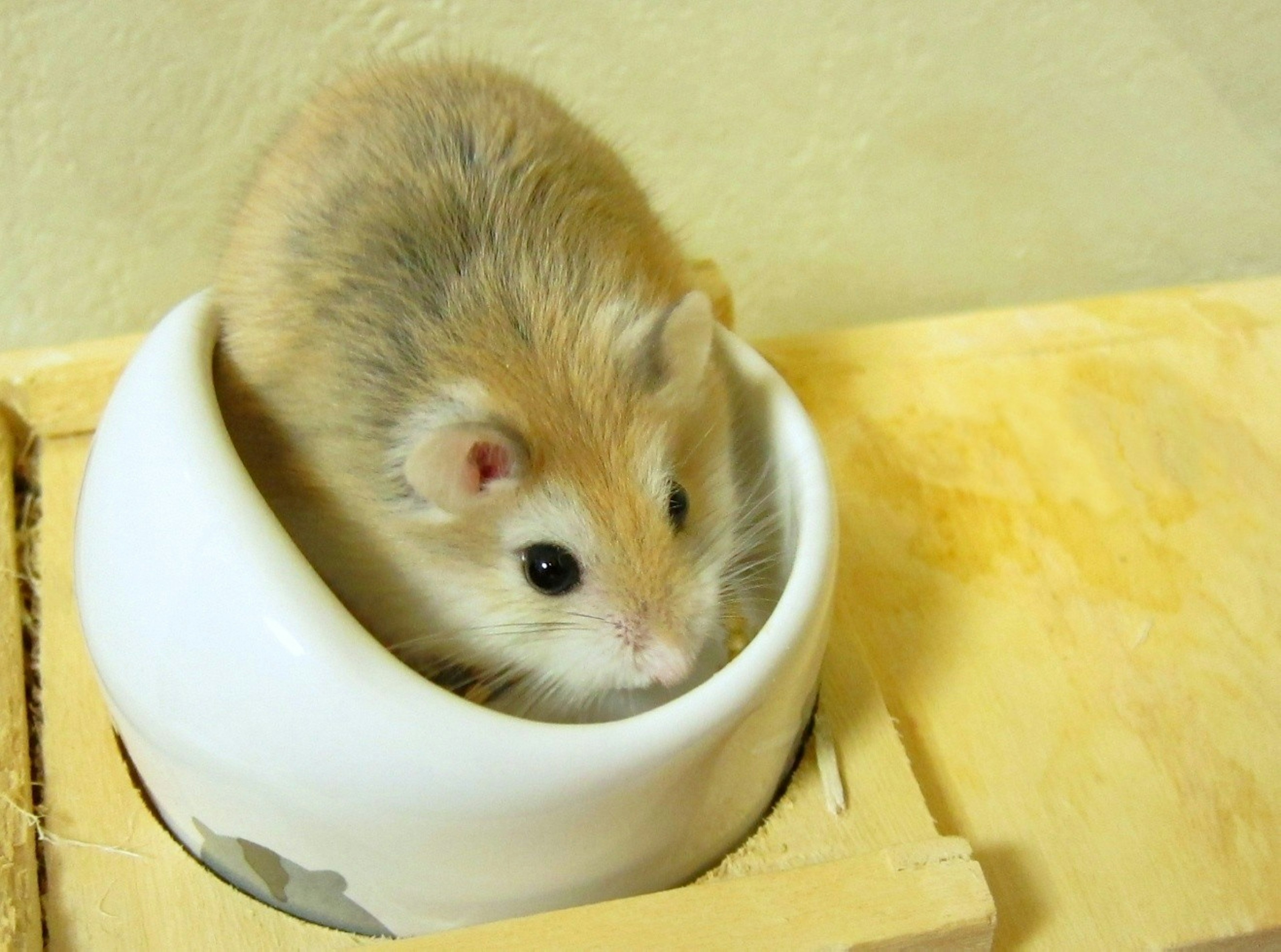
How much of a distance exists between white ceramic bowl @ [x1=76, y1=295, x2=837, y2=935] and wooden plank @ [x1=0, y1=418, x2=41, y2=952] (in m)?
0.14

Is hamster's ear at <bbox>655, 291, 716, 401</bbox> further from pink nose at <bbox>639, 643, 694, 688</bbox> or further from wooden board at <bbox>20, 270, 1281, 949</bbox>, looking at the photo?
wooden board at <bbox>20, 270, 1281, 949</bbox>

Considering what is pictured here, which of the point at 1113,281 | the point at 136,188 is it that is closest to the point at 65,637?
the point at 136,188

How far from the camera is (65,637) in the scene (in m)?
1.51

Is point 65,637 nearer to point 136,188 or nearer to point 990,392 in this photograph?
point 136,188

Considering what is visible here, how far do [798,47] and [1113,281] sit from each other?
0.91m

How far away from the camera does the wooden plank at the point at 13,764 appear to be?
123 cm

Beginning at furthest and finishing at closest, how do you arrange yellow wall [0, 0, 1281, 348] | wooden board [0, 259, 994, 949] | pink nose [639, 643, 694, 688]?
yellow wall [0, 0, 1281, 348] < pink nose [639, 643, 694, 688] < wooden board [0, 259, 994, 949]

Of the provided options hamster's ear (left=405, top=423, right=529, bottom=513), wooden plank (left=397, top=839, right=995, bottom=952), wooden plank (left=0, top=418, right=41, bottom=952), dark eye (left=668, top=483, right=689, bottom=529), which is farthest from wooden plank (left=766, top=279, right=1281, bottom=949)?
wooden plank (left=0, top=418, right=41, bottom=952)

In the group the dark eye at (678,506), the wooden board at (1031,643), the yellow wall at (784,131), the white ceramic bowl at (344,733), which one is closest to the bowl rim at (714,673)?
the white ceramic bowl at (344,733)

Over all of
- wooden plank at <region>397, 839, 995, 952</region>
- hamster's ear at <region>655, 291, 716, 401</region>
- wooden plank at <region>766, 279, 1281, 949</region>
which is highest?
hamster's ear at <region>655, 291, 716, 401</region>

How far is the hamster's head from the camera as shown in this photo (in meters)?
1.31

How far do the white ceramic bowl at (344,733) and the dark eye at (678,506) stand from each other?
0.53 ft

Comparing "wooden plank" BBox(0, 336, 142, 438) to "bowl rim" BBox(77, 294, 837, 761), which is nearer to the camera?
"bowl rim" BBox(77, 294, 837, 761)

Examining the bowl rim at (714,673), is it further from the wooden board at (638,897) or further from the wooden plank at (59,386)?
the wooden plank at (59,386)
